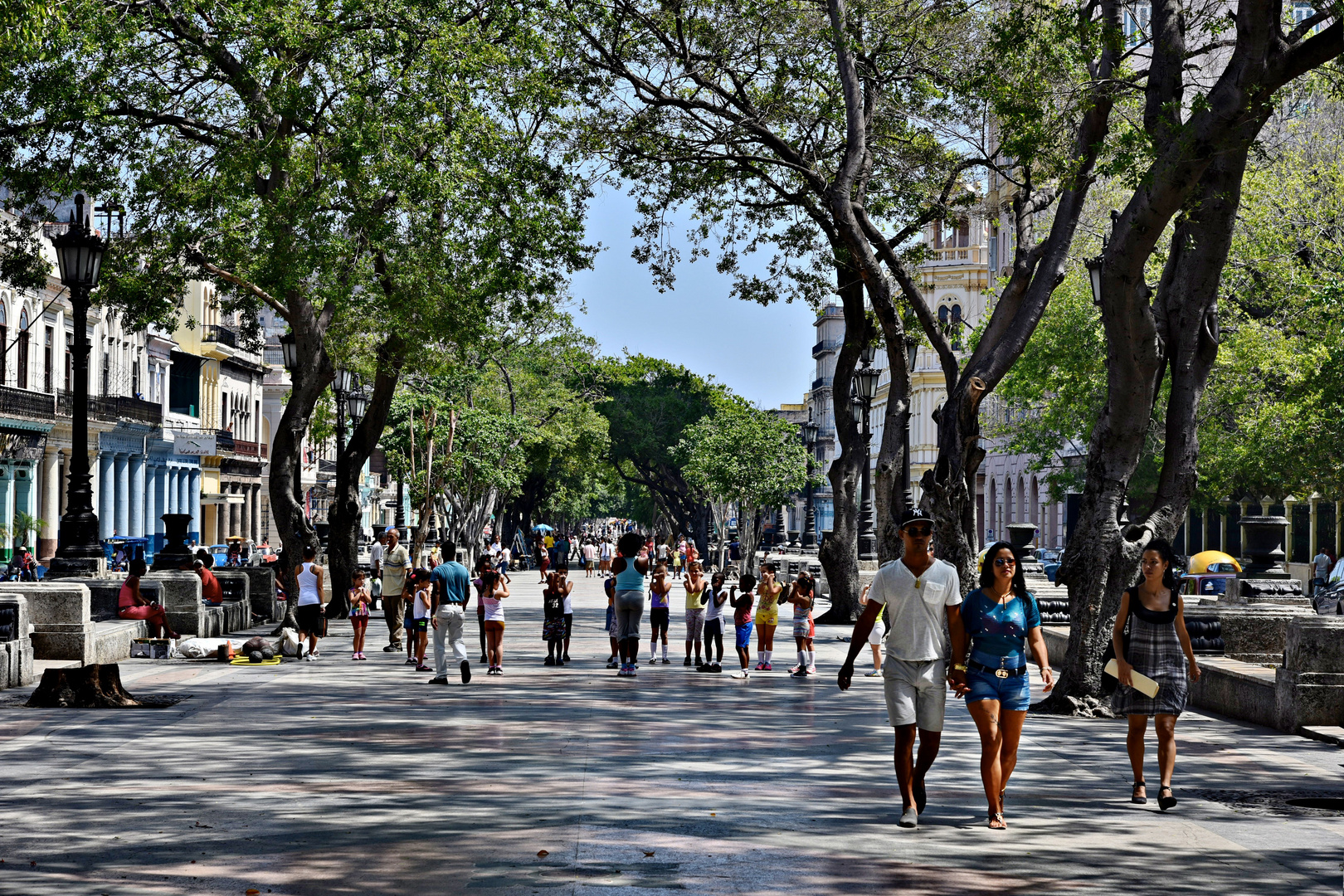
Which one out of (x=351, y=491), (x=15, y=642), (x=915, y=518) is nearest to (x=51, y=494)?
(x=351, y=491)

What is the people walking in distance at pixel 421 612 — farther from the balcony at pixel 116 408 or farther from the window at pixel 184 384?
the window at pixel 184 384

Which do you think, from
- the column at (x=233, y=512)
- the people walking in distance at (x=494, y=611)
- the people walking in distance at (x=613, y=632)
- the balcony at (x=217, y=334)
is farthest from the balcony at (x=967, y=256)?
the people walking in distance at (x=494, y=611)

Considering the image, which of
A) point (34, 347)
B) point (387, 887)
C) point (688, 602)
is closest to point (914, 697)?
point (387, 887)

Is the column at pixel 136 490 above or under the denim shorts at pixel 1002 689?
above

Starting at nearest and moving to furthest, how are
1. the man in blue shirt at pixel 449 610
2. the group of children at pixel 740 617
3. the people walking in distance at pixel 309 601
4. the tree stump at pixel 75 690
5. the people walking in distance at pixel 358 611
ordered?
the tree stump at pixel 75 690 < the man in blue shirt at pixel 449 610 < the group of children at pixel 740 617 < the people walking in distance at pixel 309 601 < the people walking in distance at pixel 358 611

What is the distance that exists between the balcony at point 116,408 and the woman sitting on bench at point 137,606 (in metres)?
28.2

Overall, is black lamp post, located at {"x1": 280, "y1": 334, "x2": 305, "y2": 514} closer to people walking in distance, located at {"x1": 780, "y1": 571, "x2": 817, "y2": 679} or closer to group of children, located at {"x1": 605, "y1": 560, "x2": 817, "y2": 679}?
group of children, located at {"x1": 605, "y1": 560, "x2": 817, "y2": 679}

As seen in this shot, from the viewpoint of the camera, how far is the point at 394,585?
72.7 ft

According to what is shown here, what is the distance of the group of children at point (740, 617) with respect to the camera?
18969 mm

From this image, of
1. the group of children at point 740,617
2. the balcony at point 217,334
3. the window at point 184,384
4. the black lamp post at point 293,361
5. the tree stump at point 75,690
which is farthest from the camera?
the balcony at point 217,334

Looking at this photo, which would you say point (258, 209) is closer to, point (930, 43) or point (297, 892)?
point (930, 43)

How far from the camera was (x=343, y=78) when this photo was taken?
22250mm

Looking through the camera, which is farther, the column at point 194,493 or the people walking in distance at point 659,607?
the column at point 194,493

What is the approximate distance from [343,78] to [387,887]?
55.7 ft
